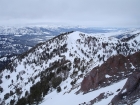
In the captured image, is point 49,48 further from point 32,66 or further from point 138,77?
point 138,77

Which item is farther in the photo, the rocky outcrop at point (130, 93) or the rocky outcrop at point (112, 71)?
the rocky outcrop at point (112, 71)

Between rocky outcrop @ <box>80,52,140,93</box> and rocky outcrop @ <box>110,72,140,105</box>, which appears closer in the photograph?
rocky outcrop @ <box>110,72,140,105</box>

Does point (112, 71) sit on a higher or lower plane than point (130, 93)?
lower

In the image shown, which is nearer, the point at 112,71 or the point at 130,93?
the point at 130,93
